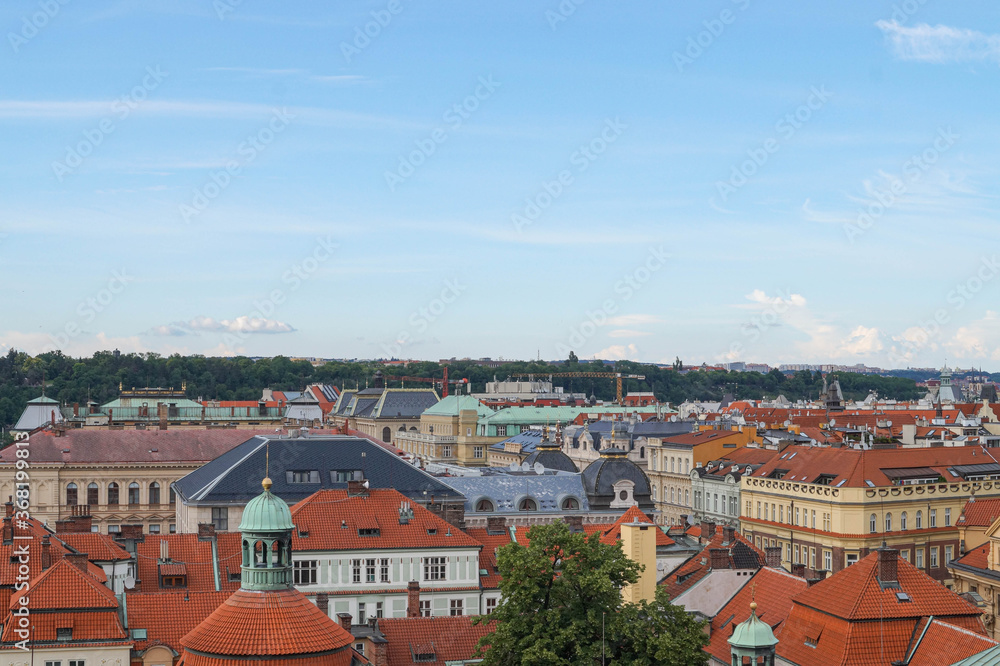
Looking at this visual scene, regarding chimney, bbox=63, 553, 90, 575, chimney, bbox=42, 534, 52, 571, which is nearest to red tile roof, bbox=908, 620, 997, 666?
A: chimney, bbox=63, 553, 90, 575

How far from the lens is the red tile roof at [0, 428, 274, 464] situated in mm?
125125

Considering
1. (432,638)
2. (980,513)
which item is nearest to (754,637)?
(432,638)

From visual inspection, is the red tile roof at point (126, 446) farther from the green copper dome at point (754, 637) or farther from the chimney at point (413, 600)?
the green copper dome at point (754, 637)

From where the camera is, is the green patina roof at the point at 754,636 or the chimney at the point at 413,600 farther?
the chimney at the point at 413,600

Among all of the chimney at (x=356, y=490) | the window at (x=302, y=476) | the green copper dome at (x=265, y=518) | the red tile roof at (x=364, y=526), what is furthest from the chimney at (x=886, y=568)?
the window at (x=302, y=476)

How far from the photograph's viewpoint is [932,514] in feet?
353

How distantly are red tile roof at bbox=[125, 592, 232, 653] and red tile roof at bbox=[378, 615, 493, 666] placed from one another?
7.77 metres

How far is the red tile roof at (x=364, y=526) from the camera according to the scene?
246ft

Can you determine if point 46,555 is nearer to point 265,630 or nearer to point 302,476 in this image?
point 265,630

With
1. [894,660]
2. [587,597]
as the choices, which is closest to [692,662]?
[587,597]

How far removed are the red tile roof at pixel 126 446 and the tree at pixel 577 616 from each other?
76460 mm

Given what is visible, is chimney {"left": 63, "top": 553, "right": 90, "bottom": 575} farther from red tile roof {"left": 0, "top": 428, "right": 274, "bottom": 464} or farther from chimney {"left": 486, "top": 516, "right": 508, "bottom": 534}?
red tile roof {"left": 0, "top": 428, "right": 274, "bottom": 464}

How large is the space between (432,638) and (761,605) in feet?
51.3

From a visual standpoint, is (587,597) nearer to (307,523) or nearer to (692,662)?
(692,662)
